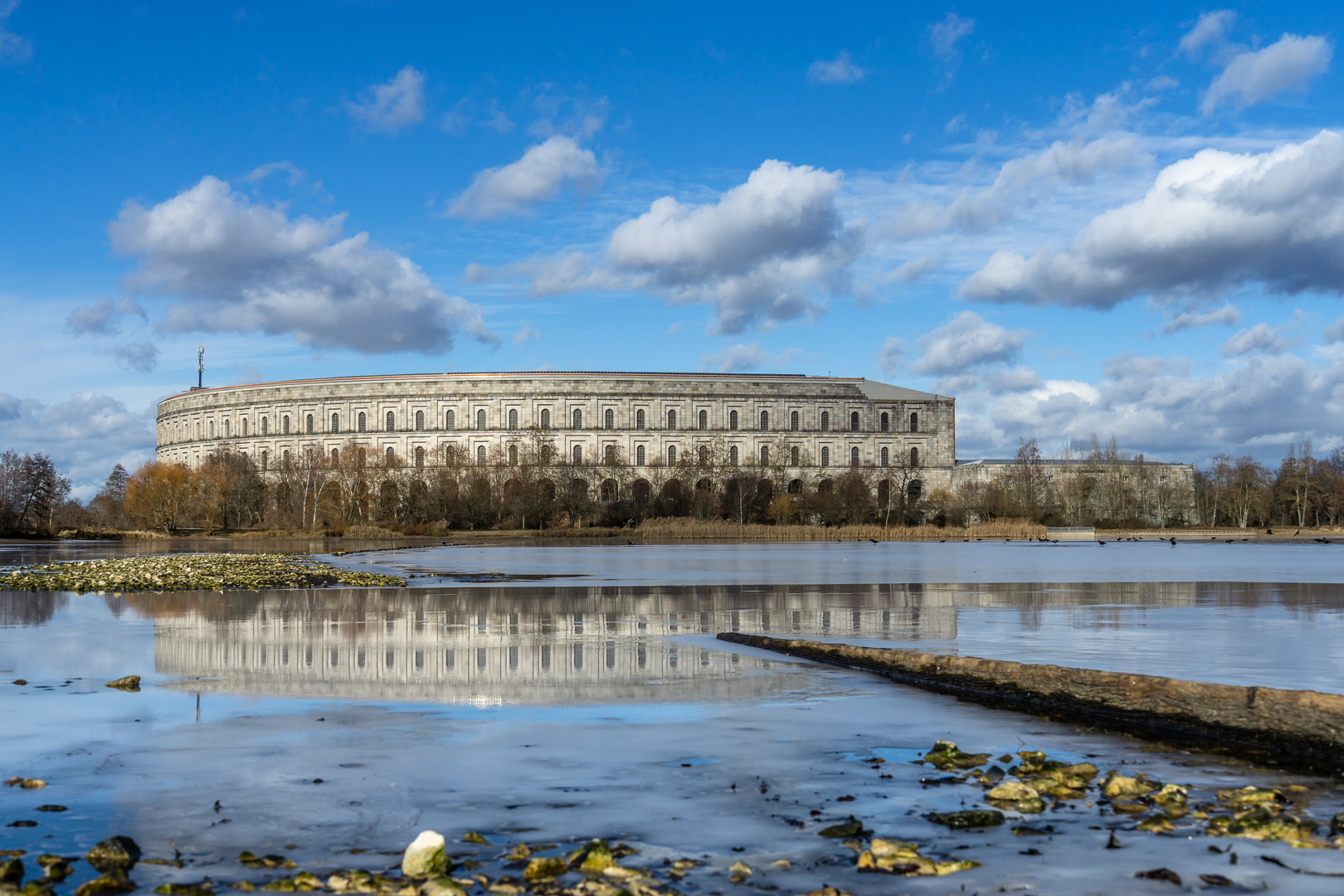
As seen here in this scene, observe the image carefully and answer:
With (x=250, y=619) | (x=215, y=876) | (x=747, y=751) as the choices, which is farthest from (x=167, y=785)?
(x=250, y=619)

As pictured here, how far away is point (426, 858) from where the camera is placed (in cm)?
423

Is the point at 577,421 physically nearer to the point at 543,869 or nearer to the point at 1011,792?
the point at 1011,792

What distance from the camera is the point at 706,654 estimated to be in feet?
36.4

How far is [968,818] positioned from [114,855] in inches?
144

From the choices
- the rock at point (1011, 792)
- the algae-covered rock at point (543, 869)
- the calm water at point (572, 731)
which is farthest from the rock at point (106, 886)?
the rock at point (1011, 792)

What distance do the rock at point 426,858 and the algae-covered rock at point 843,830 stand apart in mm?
1640

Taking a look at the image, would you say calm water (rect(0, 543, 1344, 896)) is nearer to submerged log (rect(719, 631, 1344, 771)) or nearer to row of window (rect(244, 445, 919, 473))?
submerged log (rect(719, 631, 1344, 771))

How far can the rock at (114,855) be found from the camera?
434cm

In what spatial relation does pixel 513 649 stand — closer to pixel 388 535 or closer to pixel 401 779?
pixel 401 779

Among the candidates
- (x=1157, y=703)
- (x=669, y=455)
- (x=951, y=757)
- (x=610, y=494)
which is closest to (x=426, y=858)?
(x=951, y=757)

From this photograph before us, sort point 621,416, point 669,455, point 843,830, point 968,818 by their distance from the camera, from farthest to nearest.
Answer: point 621,416 → point 669,455 → point 968,818 → point 843,830

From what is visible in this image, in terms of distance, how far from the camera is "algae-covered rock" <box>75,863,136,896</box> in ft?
13.4

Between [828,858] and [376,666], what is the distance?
651cm

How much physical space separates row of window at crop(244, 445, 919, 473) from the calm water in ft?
309
